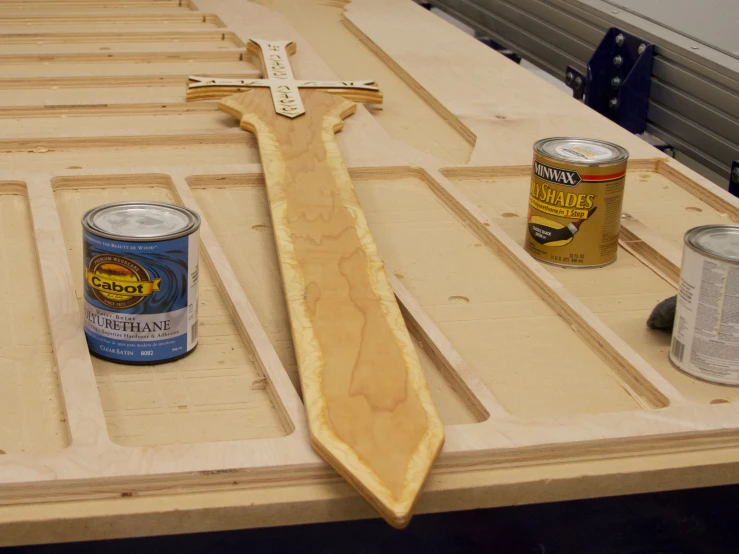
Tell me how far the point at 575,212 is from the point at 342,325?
51 centimetres

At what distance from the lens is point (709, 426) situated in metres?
1.12

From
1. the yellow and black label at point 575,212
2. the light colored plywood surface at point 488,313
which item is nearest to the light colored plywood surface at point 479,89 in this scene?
the light colored plywood surface at point 488,313

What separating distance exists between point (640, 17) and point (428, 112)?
0.75 m

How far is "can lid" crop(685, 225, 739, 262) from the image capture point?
4.00ft

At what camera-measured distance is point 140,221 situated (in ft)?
4.07

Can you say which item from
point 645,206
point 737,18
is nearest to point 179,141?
point 645,206

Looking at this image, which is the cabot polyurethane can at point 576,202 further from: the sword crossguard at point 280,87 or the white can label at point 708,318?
the sword crossguard at point 280,87

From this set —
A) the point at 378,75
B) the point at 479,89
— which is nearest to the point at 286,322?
the point at 479,89

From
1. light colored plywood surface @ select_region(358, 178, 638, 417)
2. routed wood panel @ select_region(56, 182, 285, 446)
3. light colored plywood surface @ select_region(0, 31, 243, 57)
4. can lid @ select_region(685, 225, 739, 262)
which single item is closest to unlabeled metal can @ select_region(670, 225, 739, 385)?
can lid @ select_region(685, 225, 739, 262)

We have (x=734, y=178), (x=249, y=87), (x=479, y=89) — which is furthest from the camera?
(x=479, y=89)

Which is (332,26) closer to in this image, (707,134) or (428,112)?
(428,112)

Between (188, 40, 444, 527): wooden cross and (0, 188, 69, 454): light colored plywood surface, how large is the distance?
1.01ft

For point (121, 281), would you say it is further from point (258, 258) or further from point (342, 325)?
point (258, 258)

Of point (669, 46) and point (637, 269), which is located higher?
point (669, 46)
